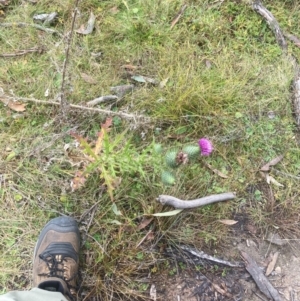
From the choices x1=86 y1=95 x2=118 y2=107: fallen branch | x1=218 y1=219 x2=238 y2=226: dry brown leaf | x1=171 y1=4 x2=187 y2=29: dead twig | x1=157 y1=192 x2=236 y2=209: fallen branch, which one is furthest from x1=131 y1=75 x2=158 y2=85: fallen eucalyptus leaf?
x1=218 y1=219 x2=238 y2=226: dry brown leaf

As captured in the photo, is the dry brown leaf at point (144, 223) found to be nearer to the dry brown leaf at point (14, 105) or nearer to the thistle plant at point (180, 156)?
the thistle plant at point (180, 156)

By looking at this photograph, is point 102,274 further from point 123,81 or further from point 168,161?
point 123,81

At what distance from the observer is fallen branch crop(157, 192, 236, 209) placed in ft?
6.68

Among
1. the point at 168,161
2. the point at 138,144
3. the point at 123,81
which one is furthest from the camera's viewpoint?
the point at 123,81

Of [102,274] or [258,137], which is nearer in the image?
[102,274]

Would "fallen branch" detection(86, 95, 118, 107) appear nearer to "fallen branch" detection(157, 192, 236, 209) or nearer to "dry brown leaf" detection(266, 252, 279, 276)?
"fallen branch" detection(157, 192, 236, 209)

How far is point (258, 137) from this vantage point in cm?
228

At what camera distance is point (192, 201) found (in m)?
2.09

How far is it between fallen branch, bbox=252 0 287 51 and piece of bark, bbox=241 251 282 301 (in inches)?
50.3

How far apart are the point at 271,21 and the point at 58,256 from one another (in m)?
1.84

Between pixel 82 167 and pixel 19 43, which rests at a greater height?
pixel 19 43

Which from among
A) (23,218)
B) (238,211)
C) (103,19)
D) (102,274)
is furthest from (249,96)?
(23,218)

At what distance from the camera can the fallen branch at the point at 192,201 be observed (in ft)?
6.68

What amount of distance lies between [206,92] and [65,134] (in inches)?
32.4
